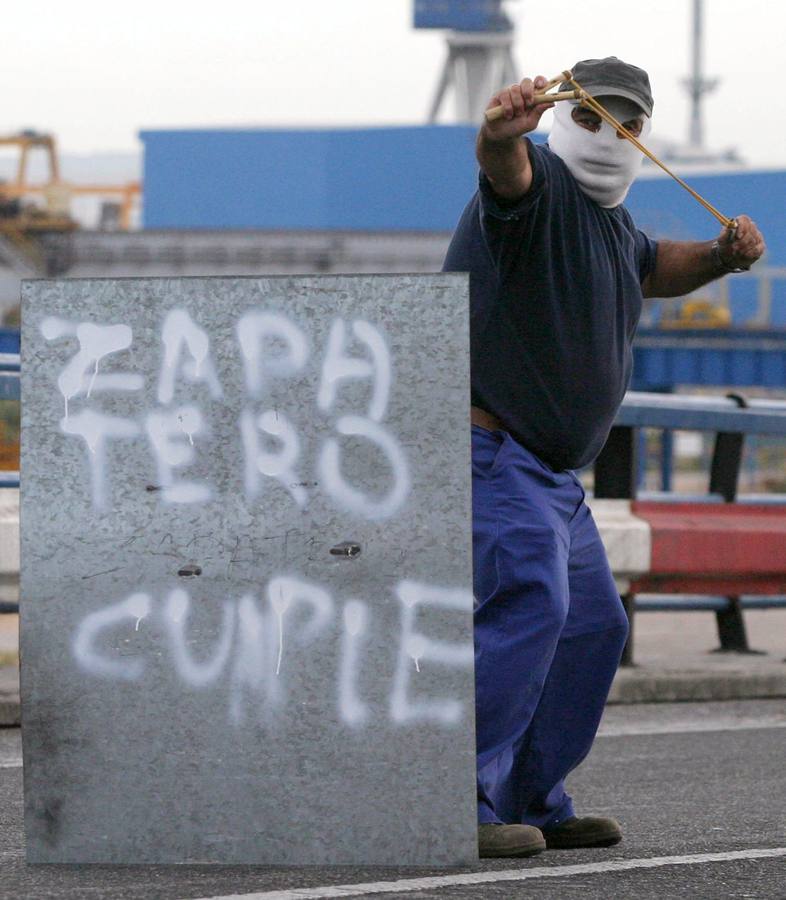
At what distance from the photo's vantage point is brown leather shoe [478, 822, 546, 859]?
3.68 meters

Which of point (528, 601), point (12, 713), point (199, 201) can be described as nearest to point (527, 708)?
point (528, 601)

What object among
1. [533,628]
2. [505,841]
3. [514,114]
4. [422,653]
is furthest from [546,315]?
[505,841]

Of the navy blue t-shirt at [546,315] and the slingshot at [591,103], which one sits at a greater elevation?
the slingshot at [591,103]

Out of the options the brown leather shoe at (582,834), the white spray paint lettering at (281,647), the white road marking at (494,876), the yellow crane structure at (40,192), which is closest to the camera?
the white road marking at (494,876)

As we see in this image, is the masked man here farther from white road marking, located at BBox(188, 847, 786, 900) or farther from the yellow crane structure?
the yellow crane structure

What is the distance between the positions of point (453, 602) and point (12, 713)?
3.22 metres

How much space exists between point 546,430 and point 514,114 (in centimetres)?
67

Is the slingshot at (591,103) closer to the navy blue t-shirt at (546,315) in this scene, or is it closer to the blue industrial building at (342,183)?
the navy blue t-shirt at (546,315)

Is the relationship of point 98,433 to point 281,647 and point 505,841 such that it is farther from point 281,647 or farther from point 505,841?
point 505,841

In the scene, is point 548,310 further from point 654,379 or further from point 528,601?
point 654,379

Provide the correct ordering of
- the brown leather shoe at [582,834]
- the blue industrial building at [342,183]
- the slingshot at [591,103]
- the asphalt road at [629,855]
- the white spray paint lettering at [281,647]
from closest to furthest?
the asphalt road at [629,855]
the white spray paint lettering at [281,647]
the slingshot at [591,103]
the brown leather shoe at [582,834]
the blue industrial building at [342,183]

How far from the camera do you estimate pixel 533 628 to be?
145 inches

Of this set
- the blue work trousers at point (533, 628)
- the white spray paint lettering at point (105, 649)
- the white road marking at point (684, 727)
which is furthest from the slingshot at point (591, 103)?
the white road marking at point (684, 727)

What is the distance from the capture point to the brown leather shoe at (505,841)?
3.68m
